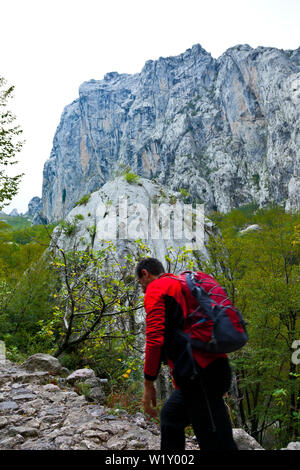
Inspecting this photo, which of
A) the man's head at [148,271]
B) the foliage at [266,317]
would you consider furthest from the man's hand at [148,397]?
the foliage at [266,317]

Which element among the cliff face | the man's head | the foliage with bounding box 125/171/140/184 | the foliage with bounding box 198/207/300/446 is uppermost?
the cliff face

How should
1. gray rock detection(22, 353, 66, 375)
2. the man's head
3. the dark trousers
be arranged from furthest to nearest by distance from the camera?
1. gray rock detection(22, 353, 66, 375)
2. the man's head
3. the dark trousers

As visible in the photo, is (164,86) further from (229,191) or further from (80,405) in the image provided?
(80,405)

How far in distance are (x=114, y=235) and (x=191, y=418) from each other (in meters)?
10.6

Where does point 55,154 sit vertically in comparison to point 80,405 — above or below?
above

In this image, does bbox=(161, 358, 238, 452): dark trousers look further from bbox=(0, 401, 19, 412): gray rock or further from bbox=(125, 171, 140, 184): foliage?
bbox=(125, 171, 140, 184): foliage

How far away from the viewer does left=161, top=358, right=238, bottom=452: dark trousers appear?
75.0 inches

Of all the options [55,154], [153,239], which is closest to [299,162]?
[153,239]

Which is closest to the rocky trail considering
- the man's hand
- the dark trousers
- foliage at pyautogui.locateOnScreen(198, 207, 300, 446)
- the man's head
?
the man's hand

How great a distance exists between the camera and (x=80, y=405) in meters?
4.09

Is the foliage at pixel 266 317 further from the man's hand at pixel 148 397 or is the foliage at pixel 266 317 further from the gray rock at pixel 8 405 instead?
the man's hand at pixel 148 397

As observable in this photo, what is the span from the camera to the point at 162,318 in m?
2.09

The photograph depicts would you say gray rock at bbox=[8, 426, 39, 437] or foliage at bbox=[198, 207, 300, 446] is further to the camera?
foliage at bbox=[198, 207, 300, 446]
